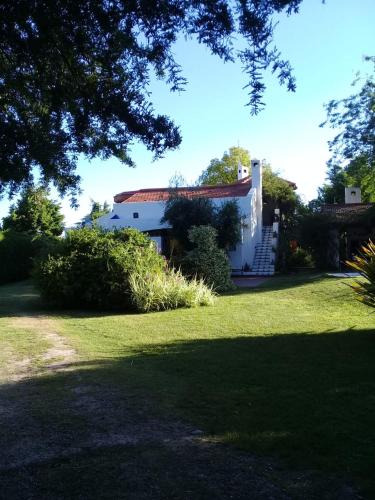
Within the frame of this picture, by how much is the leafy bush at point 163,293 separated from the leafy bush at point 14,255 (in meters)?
13.0

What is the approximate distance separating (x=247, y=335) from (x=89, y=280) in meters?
6.84

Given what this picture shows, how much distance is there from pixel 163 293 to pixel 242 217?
1412 centimetres

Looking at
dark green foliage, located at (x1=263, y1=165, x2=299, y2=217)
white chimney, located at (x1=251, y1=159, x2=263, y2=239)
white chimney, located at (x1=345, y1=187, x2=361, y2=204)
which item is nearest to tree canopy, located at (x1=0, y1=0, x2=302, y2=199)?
white chimney, located at (x1=251, y1=159, x2=263, y2=239)

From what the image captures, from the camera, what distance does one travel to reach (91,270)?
1558 centimetres

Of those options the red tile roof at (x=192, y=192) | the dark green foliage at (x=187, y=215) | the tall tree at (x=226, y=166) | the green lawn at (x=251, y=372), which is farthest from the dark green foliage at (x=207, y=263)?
the tall tree at (x=226, y=166)

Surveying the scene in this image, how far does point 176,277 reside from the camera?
16125 millimetres

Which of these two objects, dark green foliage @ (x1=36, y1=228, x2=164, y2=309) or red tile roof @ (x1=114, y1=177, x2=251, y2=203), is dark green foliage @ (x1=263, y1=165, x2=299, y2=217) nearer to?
red tile roof @ (x1=114, y1=177, x2=251, y2=203)

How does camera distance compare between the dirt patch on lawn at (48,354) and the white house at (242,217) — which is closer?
the dirt patch on lawn at (48,354)

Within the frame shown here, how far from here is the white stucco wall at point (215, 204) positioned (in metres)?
29.0

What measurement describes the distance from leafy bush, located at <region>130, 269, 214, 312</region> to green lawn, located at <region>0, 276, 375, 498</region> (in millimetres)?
704

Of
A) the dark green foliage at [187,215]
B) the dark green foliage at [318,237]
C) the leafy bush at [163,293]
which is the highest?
the dark green foliage at [187,215]

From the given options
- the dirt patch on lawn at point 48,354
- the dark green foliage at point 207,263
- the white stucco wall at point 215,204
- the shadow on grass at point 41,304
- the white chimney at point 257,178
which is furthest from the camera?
the white chimney at point 257,178

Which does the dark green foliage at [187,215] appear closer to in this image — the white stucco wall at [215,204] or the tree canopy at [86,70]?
the white stucco wall at [215,204]

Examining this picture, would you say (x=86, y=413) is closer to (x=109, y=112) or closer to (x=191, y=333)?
(x=109, y=112)
